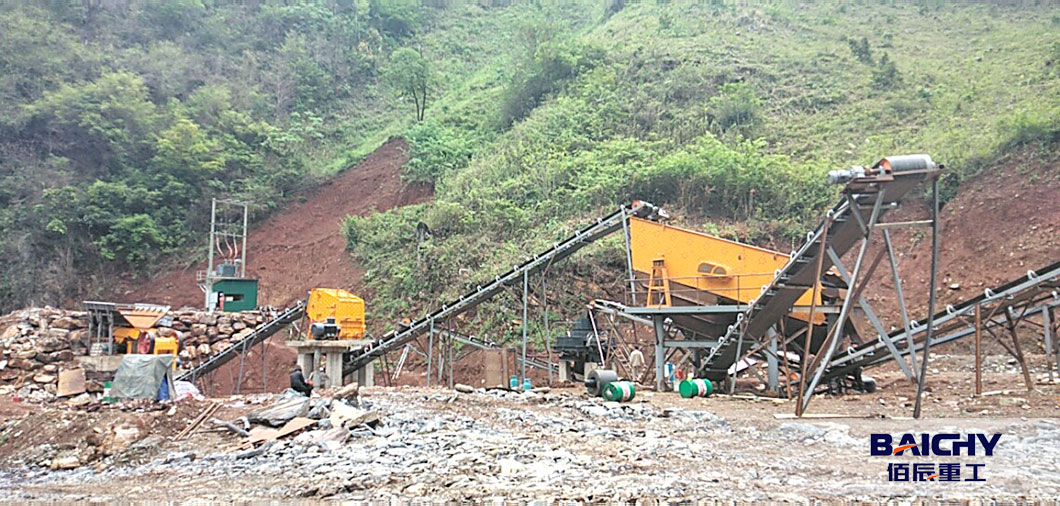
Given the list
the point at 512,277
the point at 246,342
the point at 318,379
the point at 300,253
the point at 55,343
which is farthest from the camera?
the point at 300,253

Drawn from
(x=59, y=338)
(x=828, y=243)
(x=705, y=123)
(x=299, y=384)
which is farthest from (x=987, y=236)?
(x=59, y=338)

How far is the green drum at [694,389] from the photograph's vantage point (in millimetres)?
14342

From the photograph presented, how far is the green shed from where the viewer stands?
A: 89.2 feet

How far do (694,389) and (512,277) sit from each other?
6933 millimetres

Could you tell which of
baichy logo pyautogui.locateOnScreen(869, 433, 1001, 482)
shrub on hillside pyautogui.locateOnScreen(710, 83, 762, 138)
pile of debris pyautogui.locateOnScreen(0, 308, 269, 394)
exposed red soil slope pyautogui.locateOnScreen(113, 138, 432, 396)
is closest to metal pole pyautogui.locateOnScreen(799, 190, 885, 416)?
baichy logo pyautogui.locateOnScreen(869, 433, 1001, 482)

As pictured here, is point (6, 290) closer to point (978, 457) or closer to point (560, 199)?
point (560, 199)

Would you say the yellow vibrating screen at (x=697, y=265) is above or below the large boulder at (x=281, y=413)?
above

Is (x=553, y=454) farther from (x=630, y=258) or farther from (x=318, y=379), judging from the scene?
(x=318, y=379)

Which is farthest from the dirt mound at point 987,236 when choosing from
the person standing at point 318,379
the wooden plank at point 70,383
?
the wooden plank at point 70,383

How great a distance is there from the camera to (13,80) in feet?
125

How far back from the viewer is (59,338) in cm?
2209

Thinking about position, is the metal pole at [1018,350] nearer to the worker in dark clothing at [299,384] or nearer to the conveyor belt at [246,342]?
the worker in dark clothing at [299,384]

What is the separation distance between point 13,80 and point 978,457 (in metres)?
46.5

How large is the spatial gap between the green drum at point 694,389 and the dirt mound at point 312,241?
1819 centimetres
